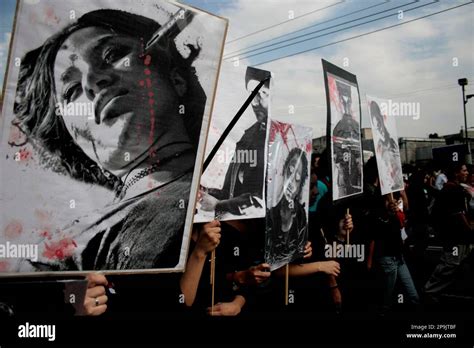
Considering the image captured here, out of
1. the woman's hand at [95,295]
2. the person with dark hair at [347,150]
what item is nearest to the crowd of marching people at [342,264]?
the woman's hand at [95,295]

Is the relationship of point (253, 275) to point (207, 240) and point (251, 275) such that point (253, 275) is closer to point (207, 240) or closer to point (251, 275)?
point (251, 275)

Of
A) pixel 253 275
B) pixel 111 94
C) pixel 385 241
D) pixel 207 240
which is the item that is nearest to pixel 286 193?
pixel 253 275

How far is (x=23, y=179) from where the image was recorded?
285cm

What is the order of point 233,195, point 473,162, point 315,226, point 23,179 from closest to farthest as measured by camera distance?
point 23,179, point 233,195, point 315,226, point 473,162

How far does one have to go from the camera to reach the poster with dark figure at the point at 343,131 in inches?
148

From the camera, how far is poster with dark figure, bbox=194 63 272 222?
11.5 ft

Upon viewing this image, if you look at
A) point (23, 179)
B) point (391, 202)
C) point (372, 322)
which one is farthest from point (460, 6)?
point (23, 179)

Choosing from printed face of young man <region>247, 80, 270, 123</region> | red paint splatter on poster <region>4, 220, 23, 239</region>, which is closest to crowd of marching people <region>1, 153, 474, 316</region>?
red paint splatter on poster <region>4, 220, 23, 239</region>

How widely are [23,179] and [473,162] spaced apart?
3.05 metres

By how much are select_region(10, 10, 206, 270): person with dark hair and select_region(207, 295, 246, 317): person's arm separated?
0.45 m

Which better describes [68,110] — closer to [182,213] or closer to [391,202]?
[182,213]

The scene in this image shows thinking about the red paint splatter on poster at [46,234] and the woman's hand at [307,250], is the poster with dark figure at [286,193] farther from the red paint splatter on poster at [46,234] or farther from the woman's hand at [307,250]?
the red paint splatter on poster at [46,234]

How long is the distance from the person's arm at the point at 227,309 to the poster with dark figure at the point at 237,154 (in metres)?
0.48

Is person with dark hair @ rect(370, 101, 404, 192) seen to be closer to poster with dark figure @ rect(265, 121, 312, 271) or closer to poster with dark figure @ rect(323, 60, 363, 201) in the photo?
poster with dark figure @ rect(323, 60, 363, 201)
